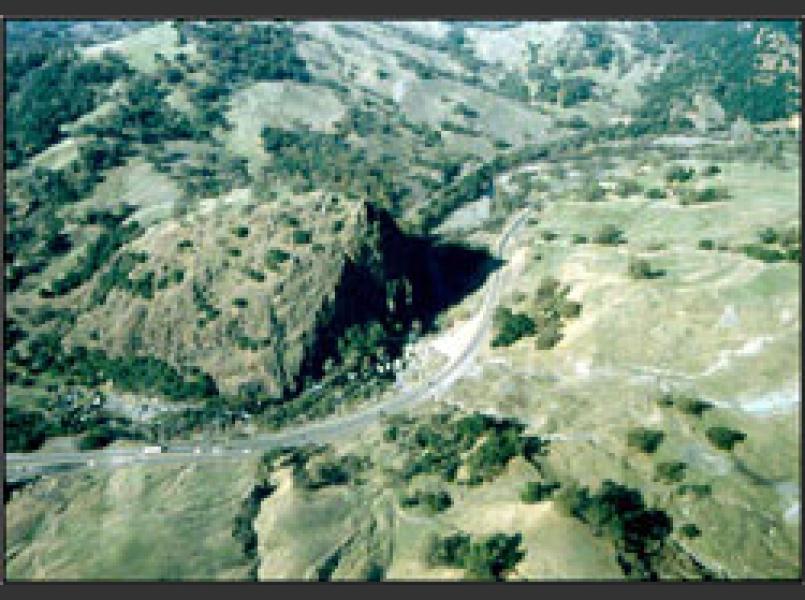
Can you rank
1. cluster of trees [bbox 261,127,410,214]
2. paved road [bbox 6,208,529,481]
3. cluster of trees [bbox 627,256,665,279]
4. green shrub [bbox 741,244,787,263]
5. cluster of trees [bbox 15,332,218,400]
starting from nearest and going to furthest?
paved road [bbox 6,208,529,481]
cluster of trees [bbox 15,332,218,400]
green shrub [bbox 741,244,787,263]
cluster of trees [bbox 627,256,665,279]
cluster of trees [bbox 261,127,410,214]

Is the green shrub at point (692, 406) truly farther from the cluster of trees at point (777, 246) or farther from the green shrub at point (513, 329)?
the cluster of trees at point (777, 246)

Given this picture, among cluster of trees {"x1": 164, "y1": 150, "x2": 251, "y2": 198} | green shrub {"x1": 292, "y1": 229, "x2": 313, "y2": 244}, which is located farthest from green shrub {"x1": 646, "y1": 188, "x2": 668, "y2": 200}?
cluster of trees {"x1": 164, "y1": 150, "x2": 251, "y2": 198}

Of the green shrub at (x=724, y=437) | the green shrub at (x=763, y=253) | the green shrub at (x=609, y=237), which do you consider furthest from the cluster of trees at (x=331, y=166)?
the green shrub at (x=724, y=437)

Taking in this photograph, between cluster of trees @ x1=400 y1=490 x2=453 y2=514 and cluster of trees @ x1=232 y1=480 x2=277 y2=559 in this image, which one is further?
cluster of trees @ x1=400 y1=490 x2=453 y2=514

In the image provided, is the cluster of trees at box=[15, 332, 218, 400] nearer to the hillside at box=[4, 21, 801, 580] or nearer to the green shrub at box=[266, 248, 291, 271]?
the hillside at box=[4, 21, 801, 580]

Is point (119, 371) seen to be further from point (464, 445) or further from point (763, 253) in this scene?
point (763, 253)

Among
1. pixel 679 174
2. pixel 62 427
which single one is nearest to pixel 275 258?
pixel 62 427
